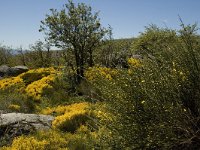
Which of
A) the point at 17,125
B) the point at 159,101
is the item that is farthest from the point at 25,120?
the point at 159,101

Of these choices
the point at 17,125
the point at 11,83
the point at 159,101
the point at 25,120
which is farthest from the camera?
the point at 11,83

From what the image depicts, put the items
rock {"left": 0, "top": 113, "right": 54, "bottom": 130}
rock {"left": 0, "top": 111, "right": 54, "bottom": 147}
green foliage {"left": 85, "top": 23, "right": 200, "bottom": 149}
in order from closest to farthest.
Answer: green foliage {"left": 85, "top": 23, "right": 200, "bottom": 149}
rock {"left": 0, "top": 111, "right": 54, "bottom": 147}
rock {"left": 0, "top": 113, "right": 54, "bottom": 130}

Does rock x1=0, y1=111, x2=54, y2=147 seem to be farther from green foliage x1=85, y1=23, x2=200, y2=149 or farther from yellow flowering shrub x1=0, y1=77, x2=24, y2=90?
yellow flowering shrub x1=0, y1=77, x2=24, y2=90

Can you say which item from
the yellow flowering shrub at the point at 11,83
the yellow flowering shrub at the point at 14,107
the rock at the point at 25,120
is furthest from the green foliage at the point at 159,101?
the yellow flowering shrub at the point at 11,83

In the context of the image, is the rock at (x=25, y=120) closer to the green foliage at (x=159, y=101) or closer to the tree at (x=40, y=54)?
the green foliage at (x=159, y=101)

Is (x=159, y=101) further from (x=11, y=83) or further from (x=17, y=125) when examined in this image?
(x=11, y=83)

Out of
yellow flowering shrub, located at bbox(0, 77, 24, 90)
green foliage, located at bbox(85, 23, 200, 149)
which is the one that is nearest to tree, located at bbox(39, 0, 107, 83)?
yellow flowering shrub, located at bbox(0, 77, 24, 90)

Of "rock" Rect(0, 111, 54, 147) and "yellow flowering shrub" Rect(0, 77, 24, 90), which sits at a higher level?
"yellow flowering shrub" Rect(0, 77, 24, 90)

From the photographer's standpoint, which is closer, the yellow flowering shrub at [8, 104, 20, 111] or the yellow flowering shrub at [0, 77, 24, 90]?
the yellow flowering shrub at [8, 104, 20, 111]

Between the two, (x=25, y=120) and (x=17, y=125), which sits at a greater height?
(x=25, y=120)

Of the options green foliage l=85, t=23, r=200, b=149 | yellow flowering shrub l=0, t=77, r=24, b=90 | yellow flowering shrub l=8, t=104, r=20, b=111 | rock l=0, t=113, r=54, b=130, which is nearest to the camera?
green foliage l=85, t=23, r=200, b=149

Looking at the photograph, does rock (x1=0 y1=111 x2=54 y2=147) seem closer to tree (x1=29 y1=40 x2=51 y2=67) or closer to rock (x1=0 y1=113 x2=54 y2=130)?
rock (x1=0 y1=113 x2=54 y2=130)

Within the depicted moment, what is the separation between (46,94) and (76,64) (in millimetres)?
3437

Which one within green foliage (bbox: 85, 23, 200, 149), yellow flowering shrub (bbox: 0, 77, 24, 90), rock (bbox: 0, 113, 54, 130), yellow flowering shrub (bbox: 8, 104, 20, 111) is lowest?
yellow flowering shrub (bbox: 8, 104, 20, 111)
